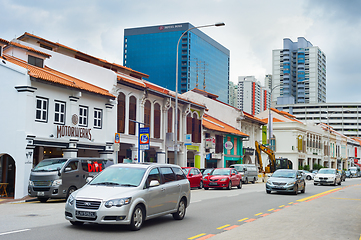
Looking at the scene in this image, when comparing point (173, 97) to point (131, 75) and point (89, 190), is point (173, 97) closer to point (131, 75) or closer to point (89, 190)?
point (131, 75)

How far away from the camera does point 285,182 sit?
2439 centimetres

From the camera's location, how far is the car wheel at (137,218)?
33.3 feet

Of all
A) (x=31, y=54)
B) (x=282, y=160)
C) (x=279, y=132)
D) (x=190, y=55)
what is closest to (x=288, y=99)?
(x=190, y=55)

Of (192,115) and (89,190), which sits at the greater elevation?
(192,115)

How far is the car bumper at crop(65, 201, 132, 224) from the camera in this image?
9703mm

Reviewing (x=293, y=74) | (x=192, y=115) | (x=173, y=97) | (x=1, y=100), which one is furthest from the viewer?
(x=293, y=74)

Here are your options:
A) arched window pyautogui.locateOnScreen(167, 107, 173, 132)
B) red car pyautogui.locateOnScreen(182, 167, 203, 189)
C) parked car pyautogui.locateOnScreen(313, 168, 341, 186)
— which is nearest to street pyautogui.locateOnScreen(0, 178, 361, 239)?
red car pyautogui.locateOnScreen(182, 167, 203, 189)

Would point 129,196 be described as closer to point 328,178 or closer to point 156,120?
point 156,120

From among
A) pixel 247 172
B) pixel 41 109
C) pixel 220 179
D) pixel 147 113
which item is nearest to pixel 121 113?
pixel 147 113

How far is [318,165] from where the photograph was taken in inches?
3199

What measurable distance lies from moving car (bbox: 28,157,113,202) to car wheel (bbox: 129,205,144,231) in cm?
946

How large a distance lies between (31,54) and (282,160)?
4031 centimetres

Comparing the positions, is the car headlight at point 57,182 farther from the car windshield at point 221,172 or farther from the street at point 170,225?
the car windshield at point 221,172

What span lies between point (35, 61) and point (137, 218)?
20590mm
